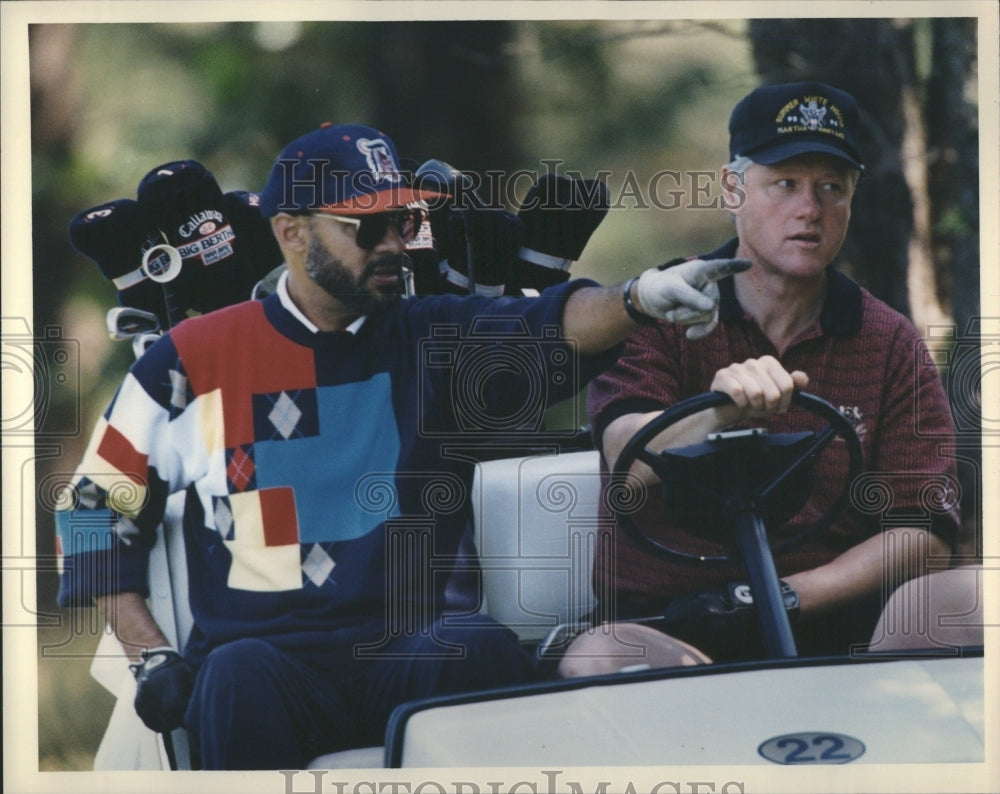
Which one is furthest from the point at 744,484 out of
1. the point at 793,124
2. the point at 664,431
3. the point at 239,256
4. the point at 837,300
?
the point at 239,256

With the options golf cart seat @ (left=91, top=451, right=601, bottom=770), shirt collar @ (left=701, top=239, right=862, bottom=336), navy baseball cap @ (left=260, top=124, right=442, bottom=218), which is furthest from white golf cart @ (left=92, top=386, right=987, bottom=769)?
navy baseball cap @ (left=260, top=124, right=442, bottom=218)

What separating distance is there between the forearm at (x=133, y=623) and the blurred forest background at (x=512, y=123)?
10 cm

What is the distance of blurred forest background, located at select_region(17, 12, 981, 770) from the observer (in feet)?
10.4

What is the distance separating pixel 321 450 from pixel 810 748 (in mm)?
1270

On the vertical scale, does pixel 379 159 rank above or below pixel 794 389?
above

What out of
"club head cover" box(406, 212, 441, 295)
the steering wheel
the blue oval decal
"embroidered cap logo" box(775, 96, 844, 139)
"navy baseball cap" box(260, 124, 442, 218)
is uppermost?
"embroidered cap logo" box(775, 96, 844, 139)

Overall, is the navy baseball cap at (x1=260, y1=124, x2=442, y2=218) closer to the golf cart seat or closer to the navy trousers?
the golf cart seat

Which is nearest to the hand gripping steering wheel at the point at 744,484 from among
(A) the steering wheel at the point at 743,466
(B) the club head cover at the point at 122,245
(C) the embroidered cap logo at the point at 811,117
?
(A) the steering wheel at the point at 743,466

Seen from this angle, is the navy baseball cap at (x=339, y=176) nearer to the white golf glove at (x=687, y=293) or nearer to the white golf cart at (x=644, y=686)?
the white golf glove at (x=687, y=293)

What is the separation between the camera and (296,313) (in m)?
3.15

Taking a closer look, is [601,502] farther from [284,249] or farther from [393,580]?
[284,249]

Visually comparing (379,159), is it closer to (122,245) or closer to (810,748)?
(122,245)

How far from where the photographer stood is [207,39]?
10.5ft

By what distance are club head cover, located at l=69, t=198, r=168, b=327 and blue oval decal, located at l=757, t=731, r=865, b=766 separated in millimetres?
1694
